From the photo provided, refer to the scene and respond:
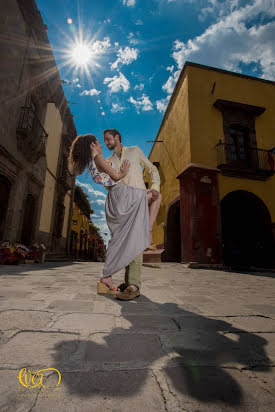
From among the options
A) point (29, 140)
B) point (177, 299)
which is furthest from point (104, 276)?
point (29, 140)

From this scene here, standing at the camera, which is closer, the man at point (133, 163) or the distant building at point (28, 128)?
the man at point (133, 163)

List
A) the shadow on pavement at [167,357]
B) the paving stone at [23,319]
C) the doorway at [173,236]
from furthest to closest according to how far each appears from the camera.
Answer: the doorway at [173,236] → the paving stone at [23,319] → the shadow on pavement at [167,357]

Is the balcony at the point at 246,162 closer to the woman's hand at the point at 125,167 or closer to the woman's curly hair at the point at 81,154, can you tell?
the woman's hand at the point at 125,167

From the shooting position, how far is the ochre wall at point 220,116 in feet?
28.7

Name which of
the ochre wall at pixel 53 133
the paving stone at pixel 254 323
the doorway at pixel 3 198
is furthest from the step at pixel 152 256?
the paving stone at pixel 254 323

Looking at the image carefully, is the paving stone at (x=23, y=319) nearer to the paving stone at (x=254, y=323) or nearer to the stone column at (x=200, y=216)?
the paving stone at (x=254, y=323)

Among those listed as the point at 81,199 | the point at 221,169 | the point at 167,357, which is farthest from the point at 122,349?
the point at 81,199

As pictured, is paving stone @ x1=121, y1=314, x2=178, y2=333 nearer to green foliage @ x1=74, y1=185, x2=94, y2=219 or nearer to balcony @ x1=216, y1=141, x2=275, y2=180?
balcony @ x1=216, y1=141, x2=275, y2=180

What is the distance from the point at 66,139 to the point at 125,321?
13316mm

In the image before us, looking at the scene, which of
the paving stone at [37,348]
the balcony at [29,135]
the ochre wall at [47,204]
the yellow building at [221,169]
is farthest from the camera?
the ochre wall at [47,204]

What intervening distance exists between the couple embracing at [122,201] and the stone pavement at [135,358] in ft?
1.65

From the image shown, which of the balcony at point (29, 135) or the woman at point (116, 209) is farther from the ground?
the balcony at point (29, 135)

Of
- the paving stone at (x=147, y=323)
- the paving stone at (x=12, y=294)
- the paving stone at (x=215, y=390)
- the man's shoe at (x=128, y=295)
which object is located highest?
the man's shoe at (x=128, y=295)

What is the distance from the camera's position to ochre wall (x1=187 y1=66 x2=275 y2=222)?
28.7 ft
